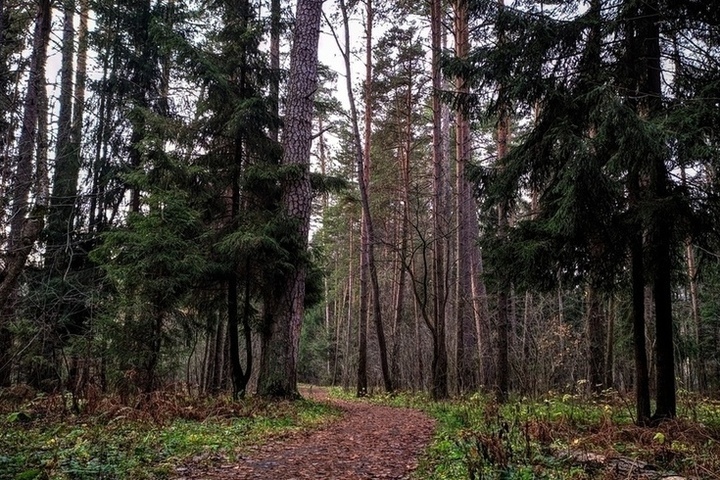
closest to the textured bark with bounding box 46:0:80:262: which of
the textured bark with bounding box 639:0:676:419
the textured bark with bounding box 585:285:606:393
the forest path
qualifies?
the forest path

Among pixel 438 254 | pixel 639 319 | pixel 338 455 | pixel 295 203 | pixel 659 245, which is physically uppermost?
pixel 295 203

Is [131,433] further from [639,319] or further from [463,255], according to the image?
[463,255]

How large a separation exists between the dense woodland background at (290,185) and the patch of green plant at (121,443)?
1098 millimetres

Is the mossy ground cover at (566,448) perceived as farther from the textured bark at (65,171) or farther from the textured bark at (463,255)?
the textured bark at (65,171)

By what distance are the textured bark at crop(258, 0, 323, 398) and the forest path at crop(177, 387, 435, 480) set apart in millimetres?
2068

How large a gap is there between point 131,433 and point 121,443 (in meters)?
0.59

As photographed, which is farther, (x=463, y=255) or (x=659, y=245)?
(x=463, y=255)

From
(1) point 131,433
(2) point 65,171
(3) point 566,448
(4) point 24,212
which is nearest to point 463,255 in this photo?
(3) point 566,448

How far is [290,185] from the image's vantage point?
10195mm

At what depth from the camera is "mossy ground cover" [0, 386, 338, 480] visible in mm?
3906

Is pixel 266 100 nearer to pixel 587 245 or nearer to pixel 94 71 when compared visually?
pixel 94 71

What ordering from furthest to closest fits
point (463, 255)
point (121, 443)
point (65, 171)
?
point (463, 255) < point (65, 171) < point (121, 443)

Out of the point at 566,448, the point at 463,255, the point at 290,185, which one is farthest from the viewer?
the point at 463,255

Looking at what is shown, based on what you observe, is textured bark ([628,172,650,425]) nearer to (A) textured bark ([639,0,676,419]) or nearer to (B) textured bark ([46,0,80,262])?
(A) textured bark ([639,0,676,419])
